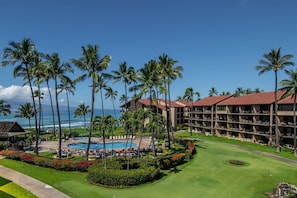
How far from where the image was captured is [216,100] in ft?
222

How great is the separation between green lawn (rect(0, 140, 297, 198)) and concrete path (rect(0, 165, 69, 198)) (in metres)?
0.90

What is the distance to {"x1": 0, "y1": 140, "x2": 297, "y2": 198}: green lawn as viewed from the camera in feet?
71.5

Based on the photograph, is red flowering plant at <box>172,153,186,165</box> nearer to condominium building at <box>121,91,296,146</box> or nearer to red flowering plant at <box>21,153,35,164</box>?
condominium building at <box>121,91,296,146</box>

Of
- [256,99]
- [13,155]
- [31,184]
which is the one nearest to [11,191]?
[31,184]

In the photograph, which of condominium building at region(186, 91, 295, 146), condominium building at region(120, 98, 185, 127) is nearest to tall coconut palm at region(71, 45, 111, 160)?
condominium building at region(186, 91, 295, 146)

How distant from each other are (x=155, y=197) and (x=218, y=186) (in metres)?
7.25

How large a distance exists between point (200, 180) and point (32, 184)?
1787cm

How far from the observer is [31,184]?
22828mm

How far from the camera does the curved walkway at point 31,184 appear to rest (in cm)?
2037

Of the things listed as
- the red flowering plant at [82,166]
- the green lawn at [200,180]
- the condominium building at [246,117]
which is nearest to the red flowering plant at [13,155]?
the green lawn at [200,180]

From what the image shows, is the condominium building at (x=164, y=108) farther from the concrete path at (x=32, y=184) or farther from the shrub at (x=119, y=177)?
the concrete path at (x=32, y=184)

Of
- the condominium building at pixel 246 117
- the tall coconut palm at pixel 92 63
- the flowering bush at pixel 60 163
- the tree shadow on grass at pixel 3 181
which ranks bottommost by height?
the tree shadow on grass at pixel 3 181

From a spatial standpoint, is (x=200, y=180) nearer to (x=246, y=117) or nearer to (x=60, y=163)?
(x=60, y=163)

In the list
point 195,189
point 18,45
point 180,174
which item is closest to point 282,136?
point 180,174
